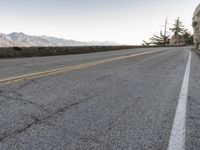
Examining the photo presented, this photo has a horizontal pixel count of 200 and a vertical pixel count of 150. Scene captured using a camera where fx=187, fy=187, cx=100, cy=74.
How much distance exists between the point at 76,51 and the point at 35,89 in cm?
1341

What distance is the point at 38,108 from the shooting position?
2.74 metres

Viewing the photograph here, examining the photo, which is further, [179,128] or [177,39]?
[177,39]

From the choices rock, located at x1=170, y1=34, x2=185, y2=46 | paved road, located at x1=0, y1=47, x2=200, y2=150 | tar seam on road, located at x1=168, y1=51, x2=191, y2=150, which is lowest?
tar seam on road, located at x1=168, y1=51, x2=191, y2=150

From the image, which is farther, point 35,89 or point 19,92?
point 35,89

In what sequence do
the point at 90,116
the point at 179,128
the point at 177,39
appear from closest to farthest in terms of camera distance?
Answer: the point at 179,128 → the point at 90,116 → the point at 177,39

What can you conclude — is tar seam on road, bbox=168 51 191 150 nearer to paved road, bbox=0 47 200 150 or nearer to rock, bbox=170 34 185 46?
paved road, bbox=0 47 200 150

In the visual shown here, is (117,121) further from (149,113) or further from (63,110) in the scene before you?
(63,110)

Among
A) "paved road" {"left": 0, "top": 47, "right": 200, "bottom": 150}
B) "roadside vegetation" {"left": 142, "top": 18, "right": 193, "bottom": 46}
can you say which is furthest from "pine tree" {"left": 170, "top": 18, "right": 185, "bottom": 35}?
"paved road" {"left": 0, "top": 47, "right": 200, "bottom": 150}

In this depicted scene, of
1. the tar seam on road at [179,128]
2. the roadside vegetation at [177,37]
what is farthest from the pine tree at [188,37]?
the tar seam on road at [179,128]

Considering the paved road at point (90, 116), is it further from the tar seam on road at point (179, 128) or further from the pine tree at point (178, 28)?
the pine tree at point (178, 28)

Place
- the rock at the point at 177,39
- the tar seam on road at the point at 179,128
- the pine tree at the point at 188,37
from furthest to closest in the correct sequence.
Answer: the rock at the point at 177,39
the pine tree at the point at 188,37
the tar seam on road at the point at 179,128

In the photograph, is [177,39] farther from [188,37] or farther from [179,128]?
[179,128]

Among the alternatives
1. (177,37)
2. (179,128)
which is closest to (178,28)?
(177,37)

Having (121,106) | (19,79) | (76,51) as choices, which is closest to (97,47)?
(76,51)
